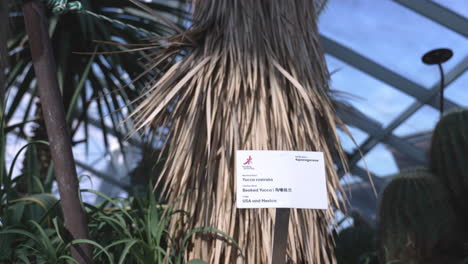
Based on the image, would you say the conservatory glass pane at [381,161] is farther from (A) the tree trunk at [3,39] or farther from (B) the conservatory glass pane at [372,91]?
(A) the tree trunk at [3,39]

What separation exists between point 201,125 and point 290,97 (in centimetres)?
25

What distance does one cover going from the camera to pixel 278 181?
0.91 metres

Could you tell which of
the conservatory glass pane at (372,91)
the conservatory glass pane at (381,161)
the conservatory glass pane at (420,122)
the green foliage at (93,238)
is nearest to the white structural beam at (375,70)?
A: the conservatory glass pane at (372,91)

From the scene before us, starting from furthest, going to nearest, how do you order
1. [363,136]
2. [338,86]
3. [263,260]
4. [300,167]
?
[363,136] < [338,86] < [263,260] < [300,167]

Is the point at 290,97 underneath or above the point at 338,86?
underneath

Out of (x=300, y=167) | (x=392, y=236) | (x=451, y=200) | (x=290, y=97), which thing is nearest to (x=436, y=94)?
(x=451, y=200)

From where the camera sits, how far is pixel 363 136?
5.37 metres

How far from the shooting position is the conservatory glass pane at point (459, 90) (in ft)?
12.7

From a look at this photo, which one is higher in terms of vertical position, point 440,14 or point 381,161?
point 440,14

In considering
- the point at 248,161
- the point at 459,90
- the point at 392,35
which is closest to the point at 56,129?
the point at 248,161

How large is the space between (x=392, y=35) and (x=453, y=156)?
2393 mm

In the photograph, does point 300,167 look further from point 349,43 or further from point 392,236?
point 349,43

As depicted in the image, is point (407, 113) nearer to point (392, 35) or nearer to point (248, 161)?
point (392, 35)

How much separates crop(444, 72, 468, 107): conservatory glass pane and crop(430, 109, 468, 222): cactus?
2.29m
